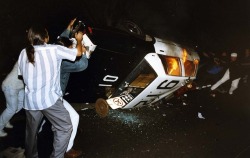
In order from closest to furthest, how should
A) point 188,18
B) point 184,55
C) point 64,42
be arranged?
point 64,42 → point 184,55 → point 188,18

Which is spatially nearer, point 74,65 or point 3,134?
point 74,65

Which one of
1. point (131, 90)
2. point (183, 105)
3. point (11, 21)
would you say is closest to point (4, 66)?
point (11, 21)

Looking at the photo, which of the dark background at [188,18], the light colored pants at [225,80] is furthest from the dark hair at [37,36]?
the light colored pants at [225,80]

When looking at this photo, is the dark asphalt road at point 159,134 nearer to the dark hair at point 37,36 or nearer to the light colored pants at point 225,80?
the light colored pants at point 225,80

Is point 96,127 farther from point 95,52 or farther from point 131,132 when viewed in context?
point 95,52

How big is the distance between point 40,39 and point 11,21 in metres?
3.88

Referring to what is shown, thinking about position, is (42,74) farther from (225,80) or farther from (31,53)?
(225,80)

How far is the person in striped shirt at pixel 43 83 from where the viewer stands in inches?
140

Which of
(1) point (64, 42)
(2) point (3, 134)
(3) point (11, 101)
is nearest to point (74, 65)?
(1) point (64, 42)

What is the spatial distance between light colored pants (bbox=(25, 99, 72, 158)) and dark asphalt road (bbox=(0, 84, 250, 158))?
79 cm

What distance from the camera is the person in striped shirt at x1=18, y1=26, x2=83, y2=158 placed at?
3.55 meters

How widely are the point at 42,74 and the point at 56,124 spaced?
735 millimetres

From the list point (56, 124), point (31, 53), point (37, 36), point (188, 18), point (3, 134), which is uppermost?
point (188, 18)

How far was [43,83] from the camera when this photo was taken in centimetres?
364
